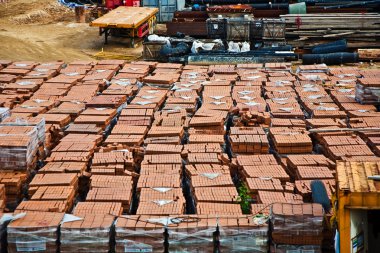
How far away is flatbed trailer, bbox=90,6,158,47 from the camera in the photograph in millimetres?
31297

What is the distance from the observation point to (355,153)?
50.8 feet

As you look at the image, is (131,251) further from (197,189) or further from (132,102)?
(132,102)

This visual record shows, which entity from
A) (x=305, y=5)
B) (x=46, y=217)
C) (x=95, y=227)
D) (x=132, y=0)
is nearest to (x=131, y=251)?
(x=95, y=227)

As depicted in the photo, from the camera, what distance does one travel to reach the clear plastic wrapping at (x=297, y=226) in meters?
11.7

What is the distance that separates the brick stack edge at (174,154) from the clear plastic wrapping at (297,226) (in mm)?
20

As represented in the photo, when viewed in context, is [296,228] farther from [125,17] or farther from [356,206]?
[125,17]

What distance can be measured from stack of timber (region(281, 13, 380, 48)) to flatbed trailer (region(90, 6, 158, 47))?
6.98 meters

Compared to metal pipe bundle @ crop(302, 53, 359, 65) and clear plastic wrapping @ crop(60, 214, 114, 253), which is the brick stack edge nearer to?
clear plastic wrapping @ crop(60, 214, 114, 253)

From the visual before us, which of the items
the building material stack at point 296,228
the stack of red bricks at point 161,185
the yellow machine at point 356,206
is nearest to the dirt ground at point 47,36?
the stack of red bricks at point 161,185

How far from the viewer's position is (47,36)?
1388 inches

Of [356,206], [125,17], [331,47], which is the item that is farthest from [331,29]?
[356,206]

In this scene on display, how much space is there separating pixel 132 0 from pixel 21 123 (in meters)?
22.5

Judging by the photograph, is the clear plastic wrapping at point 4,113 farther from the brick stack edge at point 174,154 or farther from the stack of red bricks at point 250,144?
the stack of red bricks at point 250,144

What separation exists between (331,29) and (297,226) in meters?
20.4
